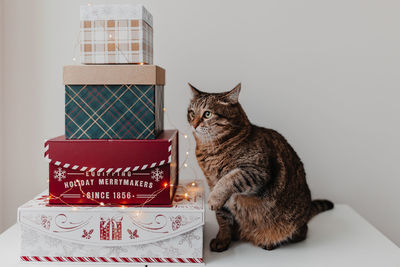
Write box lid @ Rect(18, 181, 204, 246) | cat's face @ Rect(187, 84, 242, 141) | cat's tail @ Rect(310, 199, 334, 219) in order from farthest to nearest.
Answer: cat's tail @ Rect(310, 199, 334, 219), cat's face @ Rect(187, 84, 242, 141), box lid @ Rect(18, 181, 204, 246)

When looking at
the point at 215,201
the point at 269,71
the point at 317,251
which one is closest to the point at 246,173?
the point at 215,201

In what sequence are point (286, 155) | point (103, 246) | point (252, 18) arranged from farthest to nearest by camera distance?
1. point (252, 18)
2. point (286, 155)
3. point (103, 246)

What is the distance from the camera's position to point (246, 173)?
39.7 inches

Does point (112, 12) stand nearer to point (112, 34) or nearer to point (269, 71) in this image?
point (112, 34)

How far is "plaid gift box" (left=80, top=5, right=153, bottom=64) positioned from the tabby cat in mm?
243

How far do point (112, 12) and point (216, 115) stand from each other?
0.41 metres

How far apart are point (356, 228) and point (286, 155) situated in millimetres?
376

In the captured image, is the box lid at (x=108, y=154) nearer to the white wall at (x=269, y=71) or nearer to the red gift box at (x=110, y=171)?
the red gift box at (x=110, y=171)

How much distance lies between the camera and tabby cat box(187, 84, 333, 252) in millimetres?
1049

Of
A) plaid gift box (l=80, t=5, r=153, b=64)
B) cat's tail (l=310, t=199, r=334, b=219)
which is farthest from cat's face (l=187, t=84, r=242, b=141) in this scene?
cat's tail (l=310, t=199, r=334, b=219)

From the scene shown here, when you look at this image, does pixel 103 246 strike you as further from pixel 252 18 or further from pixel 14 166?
pixel 252 18

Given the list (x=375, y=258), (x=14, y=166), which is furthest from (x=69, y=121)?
(x=375, y=258)

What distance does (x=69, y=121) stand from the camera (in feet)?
3.26

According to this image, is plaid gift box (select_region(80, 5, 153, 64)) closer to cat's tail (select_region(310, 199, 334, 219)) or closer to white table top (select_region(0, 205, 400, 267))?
white table top (select_region(0, 205, 400, 267))
